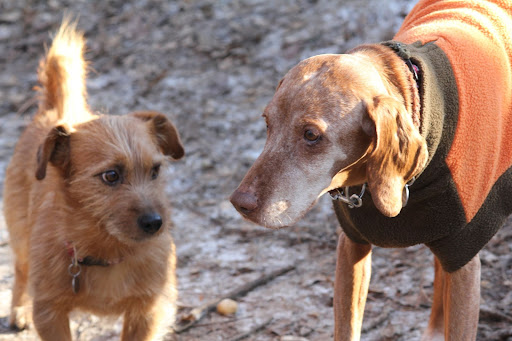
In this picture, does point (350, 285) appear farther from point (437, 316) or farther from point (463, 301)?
point (437, 316)

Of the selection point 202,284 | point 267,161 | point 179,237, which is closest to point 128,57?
point 179,237

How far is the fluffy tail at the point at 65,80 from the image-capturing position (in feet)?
12.9

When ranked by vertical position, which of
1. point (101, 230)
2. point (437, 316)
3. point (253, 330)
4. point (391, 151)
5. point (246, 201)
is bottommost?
point (253, 330)

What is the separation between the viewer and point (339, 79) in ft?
7.52

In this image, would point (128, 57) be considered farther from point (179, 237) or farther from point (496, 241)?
point (496, 241)

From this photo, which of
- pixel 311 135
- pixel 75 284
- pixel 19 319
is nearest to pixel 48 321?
pixel 75 284

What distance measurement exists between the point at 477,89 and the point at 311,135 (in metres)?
0.80

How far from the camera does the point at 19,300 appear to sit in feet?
12.8

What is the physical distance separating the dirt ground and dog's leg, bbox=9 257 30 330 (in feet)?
0.23

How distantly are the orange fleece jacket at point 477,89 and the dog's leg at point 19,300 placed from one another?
2581 mm

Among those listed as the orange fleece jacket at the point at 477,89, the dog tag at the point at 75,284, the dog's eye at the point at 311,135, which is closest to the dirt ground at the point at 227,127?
the dog tag at the point at 75,284

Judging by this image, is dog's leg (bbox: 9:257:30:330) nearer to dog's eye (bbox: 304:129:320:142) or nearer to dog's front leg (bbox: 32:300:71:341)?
dog's front leg (bbox: 32:300:71:341)

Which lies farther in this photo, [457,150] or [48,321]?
[48,321]

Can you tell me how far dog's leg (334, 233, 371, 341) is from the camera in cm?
300
